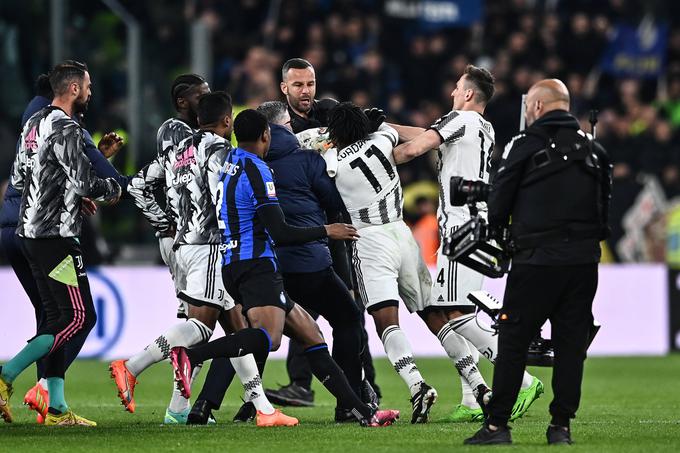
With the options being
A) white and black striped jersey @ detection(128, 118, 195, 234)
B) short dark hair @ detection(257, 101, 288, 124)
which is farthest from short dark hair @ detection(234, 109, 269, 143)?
white and black striped jersey @ detection(128, 118, 195, 234)

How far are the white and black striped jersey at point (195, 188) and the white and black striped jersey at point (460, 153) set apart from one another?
61.1 inches

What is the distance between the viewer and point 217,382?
9.71 meters

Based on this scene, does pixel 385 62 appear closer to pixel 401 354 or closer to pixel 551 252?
pixel 401 354

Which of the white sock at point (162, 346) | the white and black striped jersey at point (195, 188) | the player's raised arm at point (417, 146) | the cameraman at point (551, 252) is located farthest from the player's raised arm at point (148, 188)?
the cameraman at point (551, 252)

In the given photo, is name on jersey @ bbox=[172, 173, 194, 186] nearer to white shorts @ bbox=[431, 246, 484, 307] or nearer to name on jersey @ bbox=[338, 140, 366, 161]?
name on jersey @ bbox=[338, 140, 366, 161]

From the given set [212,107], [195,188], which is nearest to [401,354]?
[195,188]

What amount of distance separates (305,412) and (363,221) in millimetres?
1847

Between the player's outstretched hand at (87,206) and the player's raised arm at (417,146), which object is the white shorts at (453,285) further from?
the player's outstretched hand at (87,206)

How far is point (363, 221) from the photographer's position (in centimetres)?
957

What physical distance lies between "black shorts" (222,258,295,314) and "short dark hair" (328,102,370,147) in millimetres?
1124

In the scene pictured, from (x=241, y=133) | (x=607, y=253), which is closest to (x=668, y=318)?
(x=607, y=253)

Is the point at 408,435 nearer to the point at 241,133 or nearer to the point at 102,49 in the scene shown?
the point at 241,133

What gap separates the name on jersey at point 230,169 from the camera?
8844mm

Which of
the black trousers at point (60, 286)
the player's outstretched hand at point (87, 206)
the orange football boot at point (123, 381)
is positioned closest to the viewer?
the orange football boot at point (123, 381)
